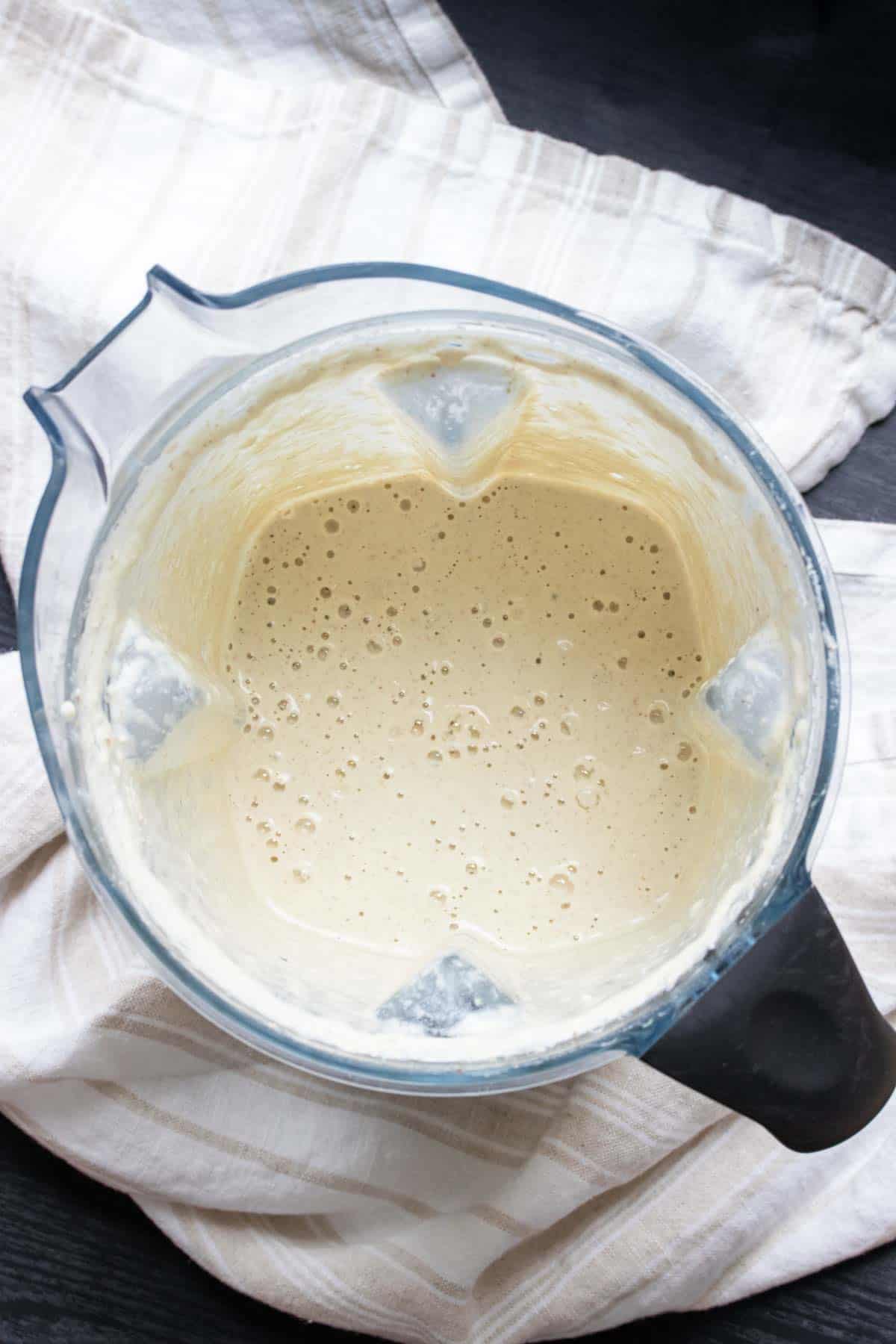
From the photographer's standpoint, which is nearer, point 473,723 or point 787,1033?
point 787,1033

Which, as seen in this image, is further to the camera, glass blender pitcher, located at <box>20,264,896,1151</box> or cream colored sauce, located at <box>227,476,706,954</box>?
cream colored sauce, located at <box>227,476,706,954</box>

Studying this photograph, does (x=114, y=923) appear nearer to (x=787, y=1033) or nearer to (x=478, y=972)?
(x=478, y=972)

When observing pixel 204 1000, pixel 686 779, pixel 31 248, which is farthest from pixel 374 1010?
pixel 31 248

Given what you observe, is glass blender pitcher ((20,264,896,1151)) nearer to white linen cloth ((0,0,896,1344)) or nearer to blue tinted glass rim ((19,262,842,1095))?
blue tinted glass rim ((19,262,842,1095))

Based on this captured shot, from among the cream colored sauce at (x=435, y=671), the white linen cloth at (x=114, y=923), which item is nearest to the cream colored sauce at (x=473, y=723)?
the cream colored sauce at (x=435, y=671)

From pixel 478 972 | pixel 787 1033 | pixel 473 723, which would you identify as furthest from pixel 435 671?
pixel 787 1033

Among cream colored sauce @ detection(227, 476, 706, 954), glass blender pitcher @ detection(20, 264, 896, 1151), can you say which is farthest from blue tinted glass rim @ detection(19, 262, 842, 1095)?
cream colored sauce @ detection(227, 476, 706, 954)
